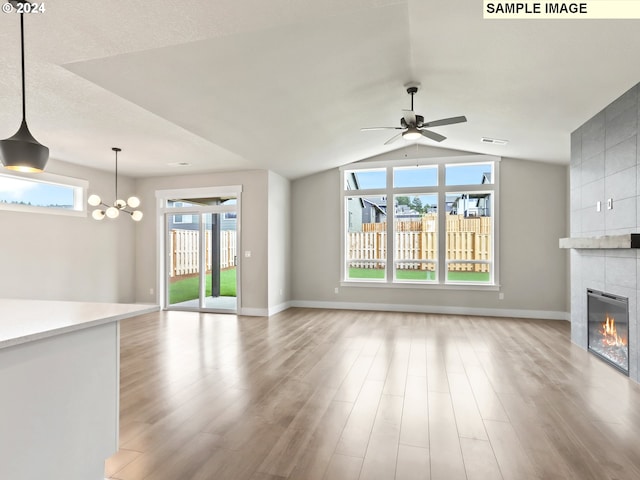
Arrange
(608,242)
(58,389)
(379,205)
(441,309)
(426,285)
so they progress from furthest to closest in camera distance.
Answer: (379,205)
(426,285)
(441,309)
(608,242)
(58,389)

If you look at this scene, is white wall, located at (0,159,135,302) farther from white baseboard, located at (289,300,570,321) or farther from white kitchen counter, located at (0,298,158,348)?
white kitchen counter, located at (0,298,158,348)

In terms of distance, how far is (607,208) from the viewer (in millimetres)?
4012

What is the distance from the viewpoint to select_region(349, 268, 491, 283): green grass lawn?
696cm

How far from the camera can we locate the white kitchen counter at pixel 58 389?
1.49 m

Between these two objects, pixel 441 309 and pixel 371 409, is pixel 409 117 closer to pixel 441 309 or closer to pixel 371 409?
pixel 371 409

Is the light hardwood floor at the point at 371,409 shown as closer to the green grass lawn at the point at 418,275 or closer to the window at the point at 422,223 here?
the green grass lawn at the point at 418,275

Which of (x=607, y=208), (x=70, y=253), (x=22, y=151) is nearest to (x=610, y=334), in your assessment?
(x=607, y=208)

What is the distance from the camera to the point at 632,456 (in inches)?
87.1

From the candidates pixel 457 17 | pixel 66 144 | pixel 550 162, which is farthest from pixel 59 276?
→ pixel 550 162

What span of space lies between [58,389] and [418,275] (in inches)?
256

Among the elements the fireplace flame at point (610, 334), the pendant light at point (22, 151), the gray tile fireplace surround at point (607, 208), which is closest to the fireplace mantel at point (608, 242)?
the gray tile fireplace surround at point (607, 208)

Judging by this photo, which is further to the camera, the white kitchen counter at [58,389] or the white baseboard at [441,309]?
the white baseboard at [441,309]

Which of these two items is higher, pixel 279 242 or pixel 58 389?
pixel 279 242

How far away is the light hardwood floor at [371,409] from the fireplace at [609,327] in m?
0.16
